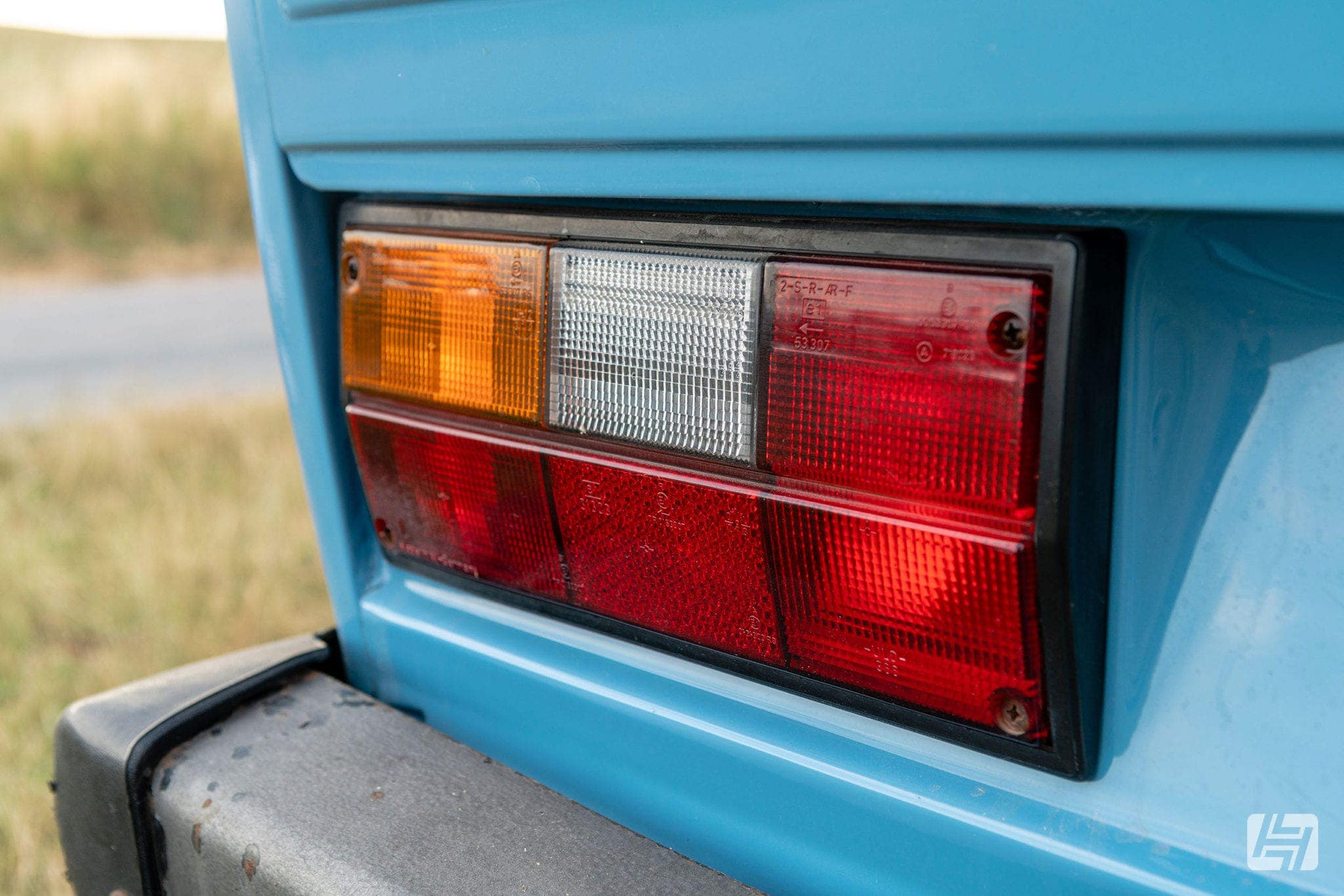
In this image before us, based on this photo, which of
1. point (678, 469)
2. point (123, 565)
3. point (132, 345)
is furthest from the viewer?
point (132, 345)

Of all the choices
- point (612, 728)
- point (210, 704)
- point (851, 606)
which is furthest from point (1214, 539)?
point (210, 704)

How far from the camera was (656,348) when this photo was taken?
93cm

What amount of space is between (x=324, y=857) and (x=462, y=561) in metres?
0.32

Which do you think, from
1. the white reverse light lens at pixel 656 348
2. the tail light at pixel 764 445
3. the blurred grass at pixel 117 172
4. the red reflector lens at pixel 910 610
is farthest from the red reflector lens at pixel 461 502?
the blurred grass at pixel 117 172

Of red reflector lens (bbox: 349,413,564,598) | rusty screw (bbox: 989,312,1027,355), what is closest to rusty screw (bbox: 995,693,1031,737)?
rusty screw (bbox: 989,312,1027,355)

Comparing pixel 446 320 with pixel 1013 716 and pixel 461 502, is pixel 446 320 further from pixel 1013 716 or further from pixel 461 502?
pixel 1013 716

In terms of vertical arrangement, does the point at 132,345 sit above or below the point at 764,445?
below

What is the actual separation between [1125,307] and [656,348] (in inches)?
14.7

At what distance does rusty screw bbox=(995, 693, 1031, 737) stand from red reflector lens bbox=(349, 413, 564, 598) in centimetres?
45

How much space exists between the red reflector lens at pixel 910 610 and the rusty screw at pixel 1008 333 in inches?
5.3

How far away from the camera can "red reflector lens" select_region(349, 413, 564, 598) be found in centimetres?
107

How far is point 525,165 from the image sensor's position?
952mm
